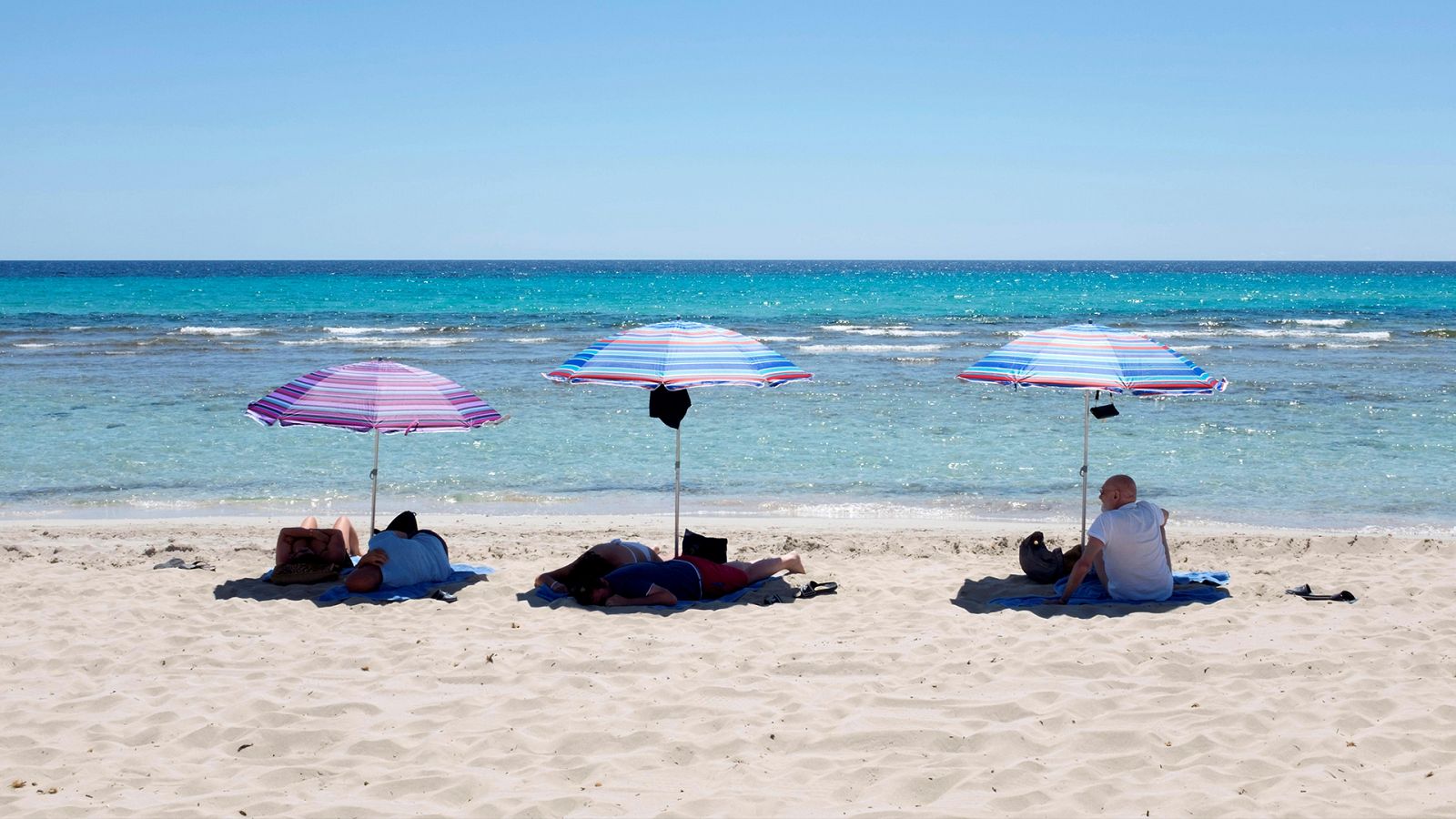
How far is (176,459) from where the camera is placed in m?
12.5

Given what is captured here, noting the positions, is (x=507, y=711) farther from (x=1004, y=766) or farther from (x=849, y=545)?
(x=849, y=545)

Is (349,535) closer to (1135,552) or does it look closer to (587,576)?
(587,576)

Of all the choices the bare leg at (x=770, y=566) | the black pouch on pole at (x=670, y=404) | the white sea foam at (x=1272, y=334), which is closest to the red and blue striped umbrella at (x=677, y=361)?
the black pouch on pole at (x=670, y=404)

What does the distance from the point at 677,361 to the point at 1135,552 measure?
10.3 feet

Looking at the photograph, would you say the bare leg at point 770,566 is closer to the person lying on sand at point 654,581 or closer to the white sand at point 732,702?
the person lying on sand at point 654,581

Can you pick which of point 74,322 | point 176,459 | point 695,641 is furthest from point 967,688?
point 74,322

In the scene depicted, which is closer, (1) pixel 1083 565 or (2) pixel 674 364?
(1) pixel 1083 565

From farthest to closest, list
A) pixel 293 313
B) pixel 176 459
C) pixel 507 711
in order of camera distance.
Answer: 1. pixel 293 313
2. pixel 176 459
3. pixel 507 711

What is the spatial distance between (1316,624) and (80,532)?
30.4 feet

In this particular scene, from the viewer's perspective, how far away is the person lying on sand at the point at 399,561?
24.0ft

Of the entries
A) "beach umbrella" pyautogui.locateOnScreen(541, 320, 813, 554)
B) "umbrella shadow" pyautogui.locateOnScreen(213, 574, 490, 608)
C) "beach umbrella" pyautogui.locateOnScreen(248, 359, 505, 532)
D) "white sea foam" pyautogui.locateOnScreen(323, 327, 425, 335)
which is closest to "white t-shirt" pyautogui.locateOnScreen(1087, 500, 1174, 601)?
"beach umbrella" pyautogui.locateOnScreen(541, 320, 813, 554)

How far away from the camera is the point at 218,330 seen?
34.1 m

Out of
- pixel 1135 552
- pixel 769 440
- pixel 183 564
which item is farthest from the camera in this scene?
pixel 769 440

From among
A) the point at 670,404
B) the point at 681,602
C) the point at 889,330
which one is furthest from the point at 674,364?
the point at 889,330
